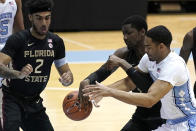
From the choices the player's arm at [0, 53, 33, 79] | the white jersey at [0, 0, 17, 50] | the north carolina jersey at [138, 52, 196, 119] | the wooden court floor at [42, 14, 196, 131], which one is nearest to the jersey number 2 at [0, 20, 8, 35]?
the white jersey at [0, 0, 17, 50]

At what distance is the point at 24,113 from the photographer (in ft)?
19.0

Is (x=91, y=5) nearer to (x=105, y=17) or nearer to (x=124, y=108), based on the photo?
(x=105, y=17)

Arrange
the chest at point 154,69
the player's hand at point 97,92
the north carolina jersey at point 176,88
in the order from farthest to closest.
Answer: the chest at point 154,69 → the north carolina jersey at point 176,88 → the player's hand at point 97,92

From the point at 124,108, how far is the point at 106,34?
645 cm

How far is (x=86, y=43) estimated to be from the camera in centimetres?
1375

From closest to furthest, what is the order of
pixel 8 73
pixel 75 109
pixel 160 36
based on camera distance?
pixel 160 36, pixel 8 73, pixel 75 109

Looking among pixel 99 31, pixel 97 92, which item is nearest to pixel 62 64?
pixel 97 92

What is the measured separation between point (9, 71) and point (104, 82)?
4.79m

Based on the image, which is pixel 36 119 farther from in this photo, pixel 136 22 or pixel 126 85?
pixel 136 22

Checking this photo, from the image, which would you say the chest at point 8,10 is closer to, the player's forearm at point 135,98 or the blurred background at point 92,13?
the player's forearm at point 135,98

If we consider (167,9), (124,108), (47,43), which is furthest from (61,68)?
(167,9)

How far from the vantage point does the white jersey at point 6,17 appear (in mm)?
6512

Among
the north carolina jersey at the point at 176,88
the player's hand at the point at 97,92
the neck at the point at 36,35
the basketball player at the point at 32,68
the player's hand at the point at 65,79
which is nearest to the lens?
the player's hand at the point at 97,92

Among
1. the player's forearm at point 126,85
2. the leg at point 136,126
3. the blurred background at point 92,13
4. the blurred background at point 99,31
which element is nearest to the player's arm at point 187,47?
the player's forearm at point 126,85
